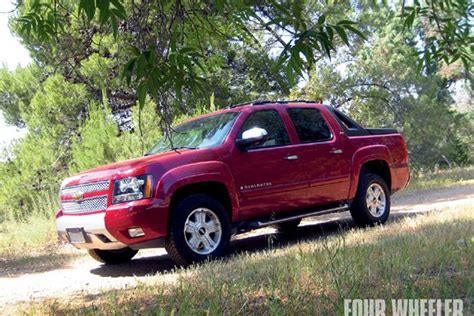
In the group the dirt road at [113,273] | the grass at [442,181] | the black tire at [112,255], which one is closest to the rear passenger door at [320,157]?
the dirt road at [113,273]

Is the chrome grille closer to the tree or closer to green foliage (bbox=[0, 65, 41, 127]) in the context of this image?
the tree

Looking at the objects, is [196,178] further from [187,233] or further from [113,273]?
[113,273]

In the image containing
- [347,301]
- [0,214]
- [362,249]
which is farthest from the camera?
[0,214]

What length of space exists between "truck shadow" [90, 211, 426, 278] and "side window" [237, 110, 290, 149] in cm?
125

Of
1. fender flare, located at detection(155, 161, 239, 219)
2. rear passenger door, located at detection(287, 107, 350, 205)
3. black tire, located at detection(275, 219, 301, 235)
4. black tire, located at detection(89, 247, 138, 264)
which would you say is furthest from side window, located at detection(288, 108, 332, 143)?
black tire, located at detection(89, 247, 138, 264)

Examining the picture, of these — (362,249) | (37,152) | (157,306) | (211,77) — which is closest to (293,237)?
(362,249)

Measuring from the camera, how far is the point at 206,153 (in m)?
6.61

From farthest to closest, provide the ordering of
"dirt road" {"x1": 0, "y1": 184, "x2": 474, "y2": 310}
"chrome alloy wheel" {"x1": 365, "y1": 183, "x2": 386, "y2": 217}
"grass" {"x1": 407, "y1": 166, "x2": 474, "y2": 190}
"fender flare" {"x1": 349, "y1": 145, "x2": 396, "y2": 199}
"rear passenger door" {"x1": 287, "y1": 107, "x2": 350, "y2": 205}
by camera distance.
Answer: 1. "grass" {"x1": 407, "y1": 166, "x2": 474, "y2": 190}
2. "chrome alloy wheel" {"x1": 365, "y1": 183, "x2": 386, "y2": 217}
3. "fender flare" {"x1": 349, "y1": 145, "x2": 396, "y2": 199}
4. "rear passenger door" {"x1": 287, "y1": 107, "x2": 350, "y2": 205}
5. "dirt road" {"x1": 0, "y1": 184, "x2": 474, "y2": 310}

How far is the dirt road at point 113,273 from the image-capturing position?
5496mm

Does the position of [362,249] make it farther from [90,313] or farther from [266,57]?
[266,57]

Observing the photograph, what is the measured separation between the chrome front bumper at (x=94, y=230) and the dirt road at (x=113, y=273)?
15.1 inches

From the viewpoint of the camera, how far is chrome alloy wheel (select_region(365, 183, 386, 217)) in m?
8.38

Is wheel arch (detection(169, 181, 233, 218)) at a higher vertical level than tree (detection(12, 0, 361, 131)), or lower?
lower

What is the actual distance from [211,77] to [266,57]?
6.58 ft
